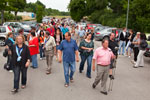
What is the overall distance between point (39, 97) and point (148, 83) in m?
4.00

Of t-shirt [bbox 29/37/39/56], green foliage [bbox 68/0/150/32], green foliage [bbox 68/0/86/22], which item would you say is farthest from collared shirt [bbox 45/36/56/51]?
green foliage [bbox 68/0/86/22]

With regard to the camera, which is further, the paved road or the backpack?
the backpack

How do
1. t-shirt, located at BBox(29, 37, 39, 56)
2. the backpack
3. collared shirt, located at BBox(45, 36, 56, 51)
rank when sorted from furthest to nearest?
the backpack
t-shirt, located at BBox(29, 37, 39, 56)
collared shirt, located at BBox(45, 36, 56, 51)

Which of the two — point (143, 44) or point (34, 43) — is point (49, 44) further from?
point (143, 44)

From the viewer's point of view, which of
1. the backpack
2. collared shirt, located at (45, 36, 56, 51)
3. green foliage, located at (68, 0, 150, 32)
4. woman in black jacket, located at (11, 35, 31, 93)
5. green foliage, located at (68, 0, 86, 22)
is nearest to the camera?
woman in black jacket, located at (11, 35, 31, 93)

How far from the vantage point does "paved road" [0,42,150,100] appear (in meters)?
5.17

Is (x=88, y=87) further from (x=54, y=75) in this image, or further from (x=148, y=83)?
(x=148, y=83)

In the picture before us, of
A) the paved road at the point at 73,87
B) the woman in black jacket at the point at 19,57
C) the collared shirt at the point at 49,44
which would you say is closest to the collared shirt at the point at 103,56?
the paved road at the point at 73,87

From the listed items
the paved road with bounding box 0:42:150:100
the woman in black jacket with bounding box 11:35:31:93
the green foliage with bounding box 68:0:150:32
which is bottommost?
the paved road with bounding box 0:42:150:100

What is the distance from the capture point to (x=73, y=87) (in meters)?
5.84

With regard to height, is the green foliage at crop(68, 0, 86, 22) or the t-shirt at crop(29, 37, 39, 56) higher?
the green foliage at crop(68, 0, 86, 22)

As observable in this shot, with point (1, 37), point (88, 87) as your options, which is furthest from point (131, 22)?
point (88, 87)

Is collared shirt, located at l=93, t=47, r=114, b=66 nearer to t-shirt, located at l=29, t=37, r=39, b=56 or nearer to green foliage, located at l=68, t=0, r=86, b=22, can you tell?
t-shirt, located at l=29, t=37, r=39, b=56

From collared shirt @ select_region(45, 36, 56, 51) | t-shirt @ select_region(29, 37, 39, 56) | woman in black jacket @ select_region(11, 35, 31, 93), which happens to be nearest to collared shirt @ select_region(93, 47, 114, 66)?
woman in black jacket @ select_region(11, 35, 31, 93)
